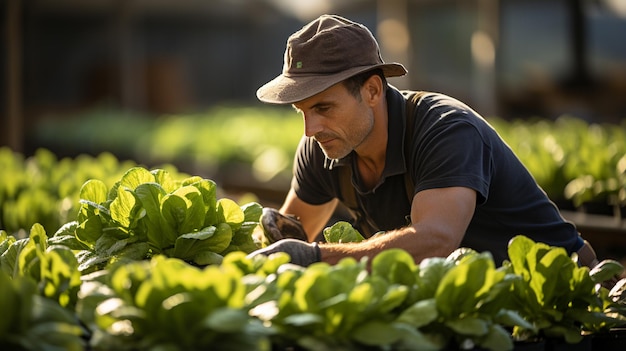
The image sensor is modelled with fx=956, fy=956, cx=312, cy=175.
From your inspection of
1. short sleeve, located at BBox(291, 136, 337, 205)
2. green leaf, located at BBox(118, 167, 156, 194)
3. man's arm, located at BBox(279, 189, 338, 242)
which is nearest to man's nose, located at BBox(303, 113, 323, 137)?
short sleeve, located at BBox(291, 136, 337, 205)

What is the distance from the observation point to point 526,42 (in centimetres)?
1919

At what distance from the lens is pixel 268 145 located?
9438 mm

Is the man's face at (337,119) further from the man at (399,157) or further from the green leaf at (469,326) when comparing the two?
the green leaf at (469,326)

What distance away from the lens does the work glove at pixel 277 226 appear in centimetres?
295

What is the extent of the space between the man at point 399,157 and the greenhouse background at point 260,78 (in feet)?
7.01

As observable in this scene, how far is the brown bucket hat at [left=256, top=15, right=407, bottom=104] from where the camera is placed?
114 inches

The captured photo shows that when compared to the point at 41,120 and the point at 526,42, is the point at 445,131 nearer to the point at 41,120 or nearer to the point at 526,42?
the point at 41,120

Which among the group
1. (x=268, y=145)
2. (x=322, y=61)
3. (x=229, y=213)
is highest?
(x=322, y=61)

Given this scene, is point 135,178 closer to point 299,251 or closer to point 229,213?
point 229,213

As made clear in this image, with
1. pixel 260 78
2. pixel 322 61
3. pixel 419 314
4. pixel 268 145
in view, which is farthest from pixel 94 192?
pixel 260 78

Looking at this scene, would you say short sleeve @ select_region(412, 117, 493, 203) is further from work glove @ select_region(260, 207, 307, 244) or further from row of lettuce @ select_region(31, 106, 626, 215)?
row of lettuce @ select_region(31, 106, 626, 215)

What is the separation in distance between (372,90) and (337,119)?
164 mm

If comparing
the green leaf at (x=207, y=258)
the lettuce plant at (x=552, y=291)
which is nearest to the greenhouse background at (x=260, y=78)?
the lettuce plant at (x=552, y=291)

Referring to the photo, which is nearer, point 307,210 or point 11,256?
point 11,256
